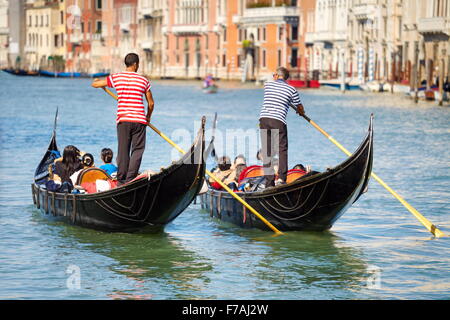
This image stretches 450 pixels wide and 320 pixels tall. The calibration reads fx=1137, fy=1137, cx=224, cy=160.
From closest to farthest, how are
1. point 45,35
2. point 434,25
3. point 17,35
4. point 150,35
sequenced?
1. point 434,25
2. point 150,35
3. point 45,35
4. point 17,35

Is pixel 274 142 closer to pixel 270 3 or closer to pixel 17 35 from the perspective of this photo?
pixel 270 3

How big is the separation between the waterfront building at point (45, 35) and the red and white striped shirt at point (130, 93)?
6933 centimetres

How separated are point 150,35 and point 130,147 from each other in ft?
196

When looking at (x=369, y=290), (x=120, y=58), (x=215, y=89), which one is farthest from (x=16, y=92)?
(x=369, y=290)

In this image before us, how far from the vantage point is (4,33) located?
9062 centimetres

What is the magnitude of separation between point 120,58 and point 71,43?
19.6 feet

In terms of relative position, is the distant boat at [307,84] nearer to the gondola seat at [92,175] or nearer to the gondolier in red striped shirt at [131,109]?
the gondola seat at [92,175]

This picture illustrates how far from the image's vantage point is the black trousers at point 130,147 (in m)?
8.02

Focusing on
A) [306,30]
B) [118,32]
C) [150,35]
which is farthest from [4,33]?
[306,30]

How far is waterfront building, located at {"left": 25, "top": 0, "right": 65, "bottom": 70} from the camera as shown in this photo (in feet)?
257

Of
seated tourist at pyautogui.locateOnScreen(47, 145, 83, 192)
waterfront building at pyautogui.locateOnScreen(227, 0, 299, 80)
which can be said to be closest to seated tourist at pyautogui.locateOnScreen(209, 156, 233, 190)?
seated tourist at pyautogui.locateOnScreen(47, 145, 83, 192)

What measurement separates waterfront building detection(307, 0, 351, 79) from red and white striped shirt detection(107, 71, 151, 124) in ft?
132

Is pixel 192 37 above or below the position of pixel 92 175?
above
